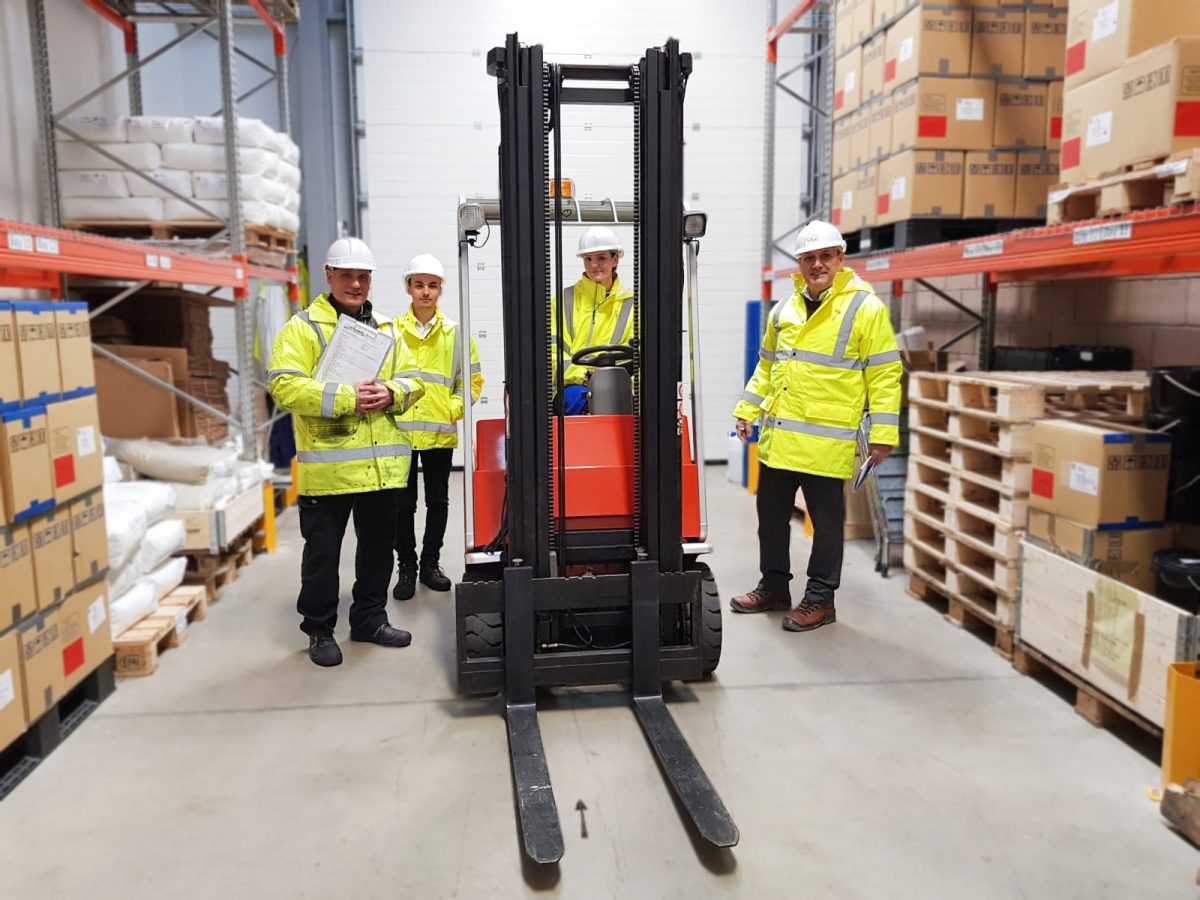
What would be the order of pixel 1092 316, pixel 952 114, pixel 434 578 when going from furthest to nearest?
pixel 1092 316 < pixel 434 578 < pixel 952 114

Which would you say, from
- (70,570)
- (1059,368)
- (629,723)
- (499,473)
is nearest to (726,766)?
(629,723)

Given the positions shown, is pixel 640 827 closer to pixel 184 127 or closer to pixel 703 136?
pixel 184 127

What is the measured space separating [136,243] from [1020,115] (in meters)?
5.91

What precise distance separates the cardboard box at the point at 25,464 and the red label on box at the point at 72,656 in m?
0.65

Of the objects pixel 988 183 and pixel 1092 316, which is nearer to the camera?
pixel 988 183

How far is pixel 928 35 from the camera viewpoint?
20.1ft

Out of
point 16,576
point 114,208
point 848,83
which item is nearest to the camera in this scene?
point 16,576

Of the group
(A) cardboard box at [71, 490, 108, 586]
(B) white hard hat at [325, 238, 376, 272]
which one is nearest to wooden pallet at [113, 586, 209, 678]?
(A) cardboard box at [71, 490, 108, 586]

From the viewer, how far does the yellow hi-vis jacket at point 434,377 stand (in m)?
6.02

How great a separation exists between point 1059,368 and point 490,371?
6357mm

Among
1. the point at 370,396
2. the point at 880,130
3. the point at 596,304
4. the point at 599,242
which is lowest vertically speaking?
the point at 370,396

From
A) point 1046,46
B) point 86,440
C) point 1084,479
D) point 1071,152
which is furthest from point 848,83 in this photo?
point 86,440

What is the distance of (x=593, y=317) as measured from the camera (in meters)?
5.31

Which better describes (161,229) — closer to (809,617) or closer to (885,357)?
(885,357)
